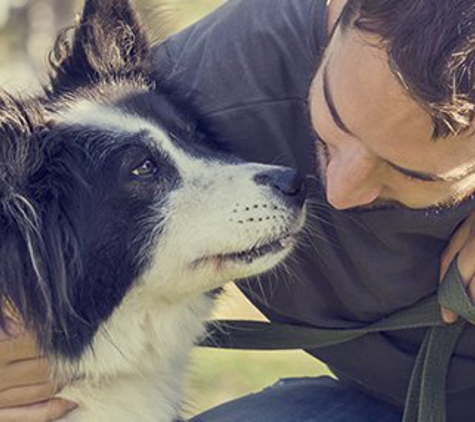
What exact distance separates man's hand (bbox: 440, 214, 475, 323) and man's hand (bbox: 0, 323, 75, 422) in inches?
33.4

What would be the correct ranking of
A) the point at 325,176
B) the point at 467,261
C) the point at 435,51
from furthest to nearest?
the point at 467,261
the point at 325,176
the point at 435,51

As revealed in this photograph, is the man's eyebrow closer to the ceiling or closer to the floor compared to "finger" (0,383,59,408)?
closer to the ceiling

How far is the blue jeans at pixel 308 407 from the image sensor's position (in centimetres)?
282

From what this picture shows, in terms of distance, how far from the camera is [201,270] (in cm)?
235

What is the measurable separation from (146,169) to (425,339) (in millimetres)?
721

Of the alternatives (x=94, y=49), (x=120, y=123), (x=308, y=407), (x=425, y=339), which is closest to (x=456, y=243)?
(x=425, y=339)

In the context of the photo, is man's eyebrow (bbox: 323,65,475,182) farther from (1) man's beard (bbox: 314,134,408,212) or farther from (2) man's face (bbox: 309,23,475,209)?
(1) man's beard (bbox: 314,134,408,212)

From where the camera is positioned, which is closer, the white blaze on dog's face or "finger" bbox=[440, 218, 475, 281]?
the white blaze on dog's face

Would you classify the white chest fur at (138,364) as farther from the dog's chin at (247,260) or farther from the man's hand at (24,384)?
the dog's chin at (247,260)

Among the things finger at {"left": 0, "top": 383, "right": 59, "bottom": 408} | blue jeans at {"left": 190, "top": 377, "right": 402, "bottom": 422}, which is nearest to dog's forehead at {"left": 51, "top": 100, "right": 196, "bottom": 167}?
finger at {"left": 0, "top": 383, "right": 59, "bottom": 408}

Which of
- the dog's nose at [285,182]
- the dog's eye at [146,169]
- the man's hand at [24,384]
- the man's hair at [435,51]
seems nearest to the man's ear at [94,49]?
the dog's eye at [146,169]

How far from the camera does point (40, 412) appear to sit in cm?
236

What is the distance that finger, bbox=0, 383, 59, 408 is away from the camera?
235 cm

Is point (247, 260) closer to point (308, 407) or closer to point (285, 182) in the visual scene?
point (285, 182)
